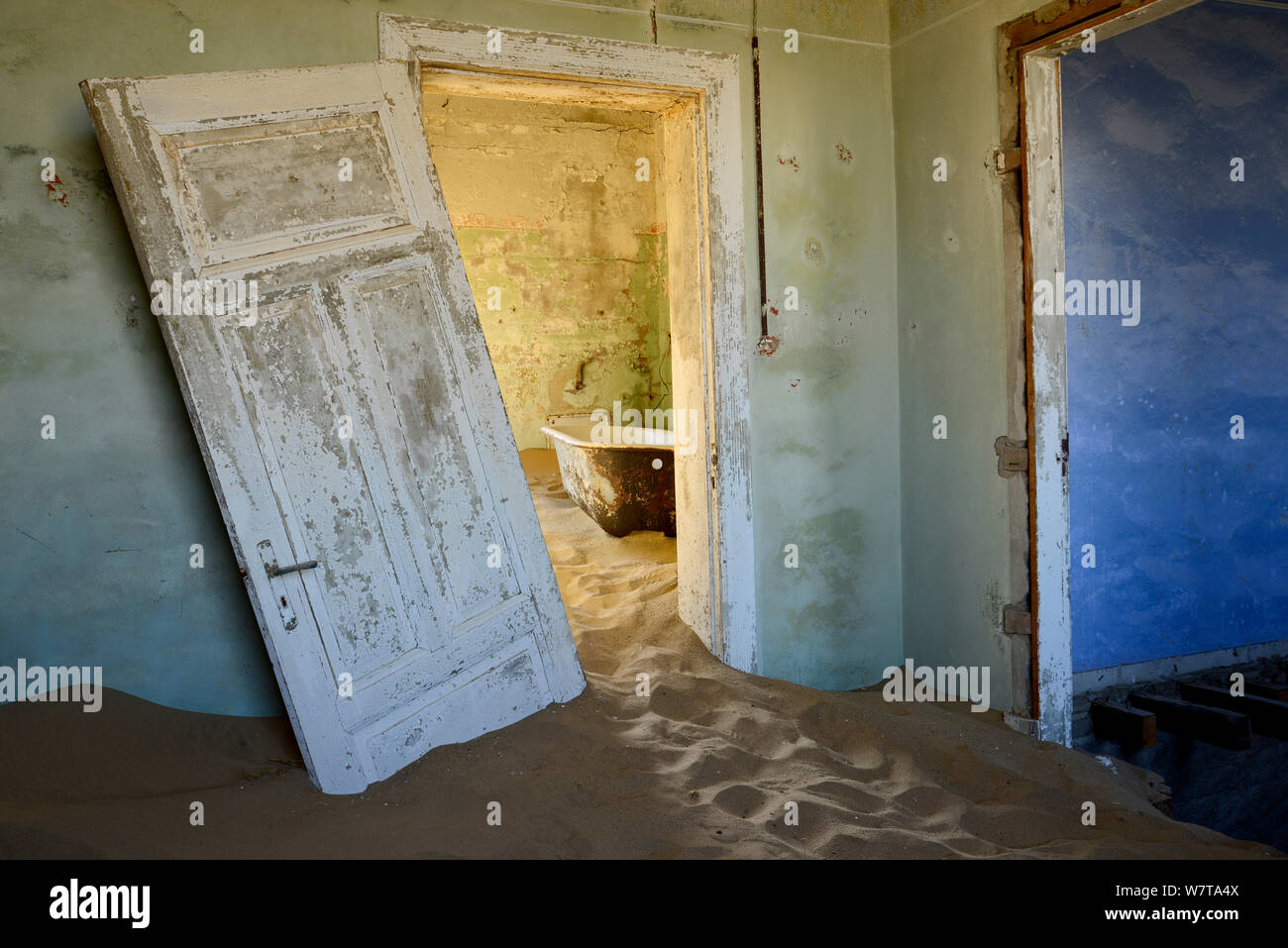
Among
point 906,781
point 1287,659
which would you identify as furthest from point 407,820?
point 1287,659

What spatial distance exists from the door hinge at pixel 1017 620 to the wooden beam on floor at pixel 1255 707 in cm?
136

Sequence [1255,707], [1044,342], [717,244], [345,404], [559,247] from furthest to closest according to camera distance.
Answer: [559,247] → [1255,707] → [717,244] → [1044,342] → [345,404]

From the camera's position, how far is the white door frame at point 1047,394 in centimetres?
340

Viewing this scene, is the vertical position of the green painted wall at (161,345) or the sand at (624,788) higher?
the green painted wall at (161,345)

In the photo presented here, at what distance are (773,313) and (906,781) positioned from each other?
6.26ft

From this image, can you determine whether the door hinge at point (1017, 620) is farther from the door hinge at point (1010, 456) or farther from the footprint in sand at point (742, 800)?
the footprint in sand at point (742, 800)

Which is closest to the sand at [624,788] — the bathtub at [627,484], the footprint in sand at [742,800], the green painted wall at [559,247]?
the footprint in sand at [742,800]

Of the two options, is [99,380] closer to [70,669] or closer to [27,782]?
[70,669]

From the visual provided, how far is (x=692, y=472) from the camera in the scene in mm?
3980

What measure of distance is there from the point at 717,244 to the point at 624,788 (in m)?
2.14

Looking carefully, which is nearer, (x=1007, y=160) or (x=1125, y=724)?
(x=1007, y=160)

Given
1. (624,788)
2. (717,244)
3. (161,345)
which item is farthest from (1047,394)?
(161,345)

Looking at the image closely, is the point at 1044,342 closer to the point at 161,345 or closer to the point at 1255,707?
the point at 1255,707

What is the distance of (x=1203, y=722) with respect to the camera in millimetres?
4016
